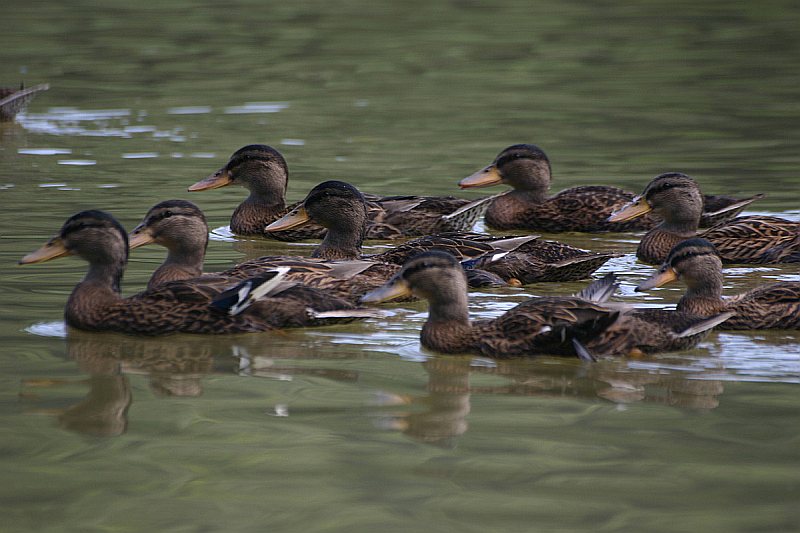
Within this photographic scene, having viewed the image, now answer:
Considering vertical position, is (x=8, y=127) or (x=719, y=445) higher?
(x=8, y=127)

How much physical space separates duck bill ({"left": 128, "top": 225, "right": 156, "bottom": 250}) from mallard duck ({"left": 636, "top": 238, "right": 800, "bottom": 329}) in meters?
2.91

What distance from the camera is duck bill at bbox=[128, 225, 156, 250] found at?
8672mm

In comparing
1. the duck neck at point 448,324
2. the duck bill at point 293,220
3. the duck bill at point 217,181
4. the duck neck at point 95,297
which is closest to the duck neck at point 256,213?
the duck bill at point 217,181

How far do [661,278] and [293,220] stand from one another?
3.11m

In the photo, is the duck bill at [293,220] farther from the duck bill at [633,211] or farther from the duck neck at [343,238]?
the duck bill at [633,211]

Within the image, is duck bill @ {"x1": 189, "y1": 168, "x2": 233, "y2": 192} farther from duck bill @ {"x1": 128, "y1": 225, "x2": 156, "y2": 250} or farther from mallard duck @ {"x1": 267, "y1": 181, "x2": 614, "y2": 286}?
duck bill @ {"x1": 128, "y1": 225, "x2": 156, "y2": 250}

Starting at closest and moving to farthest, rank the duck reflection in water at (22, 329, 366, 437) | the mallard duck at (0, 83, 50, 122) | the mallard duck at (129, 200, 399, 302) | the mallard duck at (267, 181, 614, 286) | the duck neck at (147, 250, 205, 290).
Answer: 1. the duck reflection in water at (22, 329, 366, 437)
2. the mallard duck at (129, 200, 399, 302)
3. the duck neck at (147, 250, 205, 290)
4. the mallard duck at (267, 181, 614, 286)
5. the mallard duck at (0, 83, 50, 122)

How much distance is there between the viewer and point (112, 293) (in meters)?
7.90

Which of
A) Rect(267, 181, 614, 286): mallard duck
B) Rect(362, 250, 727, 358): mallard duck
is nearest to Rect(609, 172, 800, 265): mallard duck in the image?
Rect(267, 181, 614, 286): mallard duck

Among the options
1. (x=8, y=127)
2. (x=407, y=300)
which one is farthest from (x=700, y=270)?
(x=8, y=127)

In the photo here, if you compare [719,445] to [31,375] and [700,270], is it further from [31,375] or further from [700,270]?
[31,375]

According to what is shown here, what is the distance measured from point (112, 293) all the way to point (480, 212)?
4.11 meters

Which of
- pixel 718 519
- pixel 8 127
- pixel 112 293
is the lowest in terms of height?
pixel 718 519

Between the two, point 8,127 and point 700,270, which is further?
point 8,127
